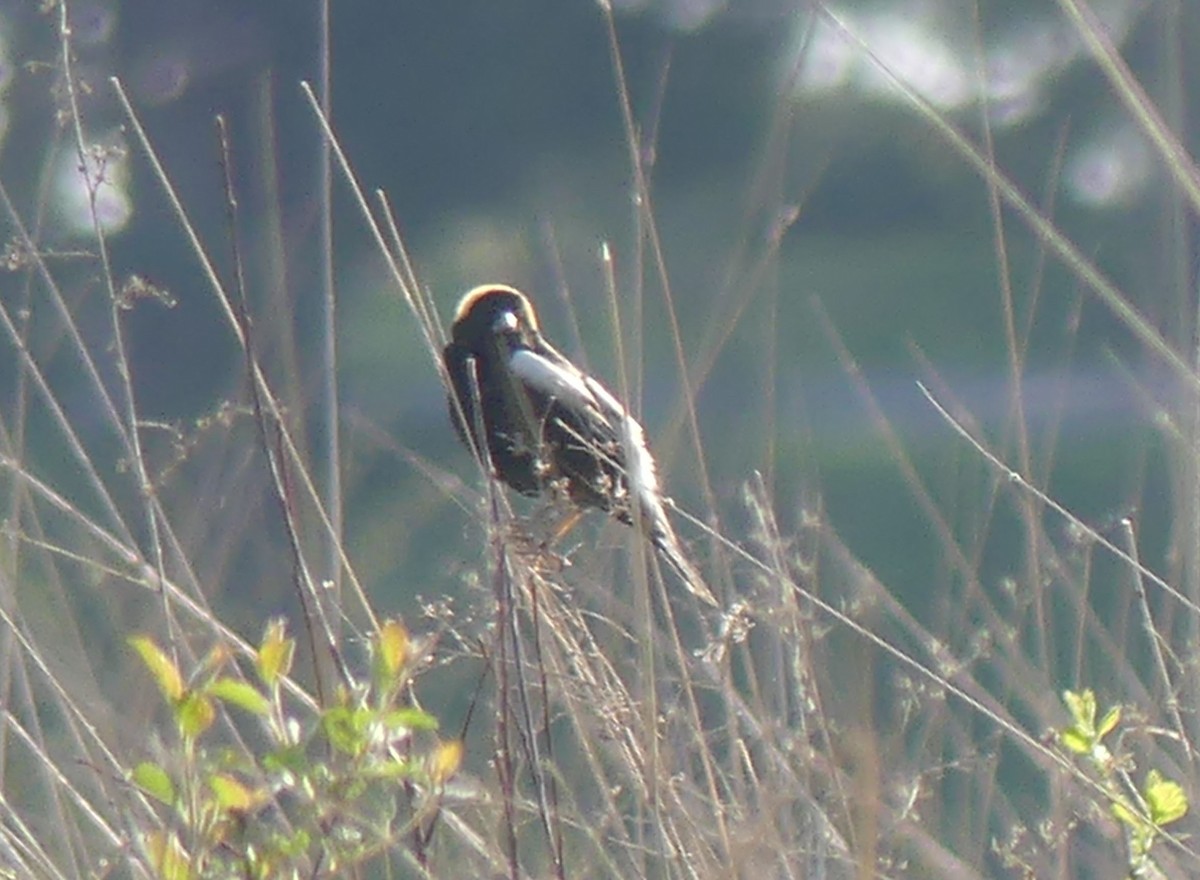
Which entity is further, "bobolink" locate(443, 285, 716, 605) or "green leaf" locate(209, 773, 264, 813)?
"bobolink" locate(443, 285, 716, 605)

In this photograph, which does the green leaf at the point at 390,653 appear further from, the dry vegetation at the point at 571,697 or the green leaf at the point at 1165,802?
the green leaf at the point at 1165,802

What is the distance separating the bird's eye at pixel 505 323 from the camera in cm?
452

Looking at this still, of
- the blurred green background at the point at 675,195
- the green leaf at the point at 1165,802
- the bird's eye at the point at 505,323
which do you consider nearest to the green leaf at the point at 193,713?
Answer: the green leaf at the point at 1165,802

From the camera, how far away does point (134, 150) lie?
770 cm

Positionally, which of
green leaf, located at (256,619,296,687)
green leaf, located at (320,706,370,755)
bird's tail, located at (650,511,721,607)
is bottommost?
bird's tail, located at (650,511,721,607)

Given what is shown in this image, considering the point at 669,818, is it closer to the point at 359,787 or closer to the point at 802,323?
the point at 359,787

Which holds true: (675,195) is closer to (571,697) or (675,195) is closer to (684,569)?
(684,569)

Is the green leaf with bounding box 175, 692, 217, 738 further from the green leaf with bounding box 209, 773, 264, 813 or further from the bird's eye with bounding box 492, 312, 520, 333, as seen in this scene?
the bird's eye with bounding box 492, 312, 520, 333

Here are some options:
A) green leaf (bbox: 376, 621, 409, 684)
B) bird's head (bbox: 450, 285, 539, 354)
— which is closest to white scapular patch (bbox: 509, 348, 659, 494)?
bird's head (bbox: 450, 285, 539, 354)

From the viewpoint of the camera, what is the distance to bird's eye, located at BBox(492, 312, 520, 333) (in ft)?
14.8

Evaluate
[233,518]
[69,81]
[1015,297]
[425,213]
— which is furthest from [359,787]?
[1015,297]

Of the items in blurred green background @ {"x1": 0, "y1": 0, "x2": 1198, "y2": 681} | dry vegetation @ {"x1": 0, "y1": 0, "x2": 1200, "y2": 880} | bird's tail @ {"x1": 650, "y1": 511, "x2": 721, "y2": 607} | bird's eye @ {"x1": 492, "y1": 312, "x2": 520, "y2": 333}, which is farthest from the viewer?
blurred green background @ {"x1": 0, "y1": 0, "x2": 1198, "y2": 681}

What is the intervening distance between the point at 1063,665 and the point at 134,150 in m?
3.59

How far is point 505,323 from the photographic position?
14.9 ft
